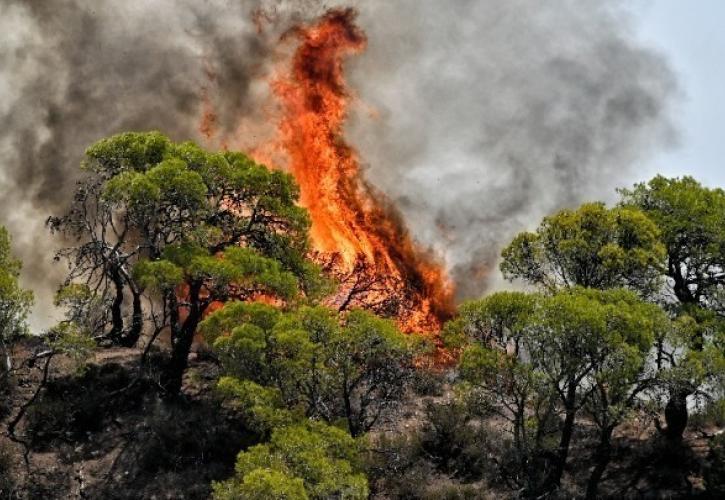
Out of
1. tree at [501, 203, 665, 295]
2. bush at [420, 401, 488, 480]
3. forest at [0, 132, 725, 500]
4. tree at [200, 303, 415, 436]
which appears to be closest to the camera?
forest at [0, 132, 725, 500]

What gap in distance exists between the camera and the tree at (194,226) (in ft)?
104

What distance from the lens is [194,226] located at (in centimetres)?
3391

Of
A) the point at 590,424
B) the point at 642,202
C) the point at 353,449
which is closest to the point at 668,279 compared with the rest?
the point at 642,202

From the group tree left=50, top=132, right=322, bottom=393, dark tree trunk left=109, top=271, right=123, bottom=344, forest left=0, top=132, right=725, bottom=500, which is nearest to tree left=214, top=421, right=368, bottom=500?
forest left=0, top=132, right=725, bottom=500

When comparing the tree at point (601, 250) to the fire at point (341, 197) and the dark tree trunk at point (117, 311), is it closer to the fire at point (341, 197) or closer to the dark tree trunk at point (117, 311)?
the fire at point (341, 197)

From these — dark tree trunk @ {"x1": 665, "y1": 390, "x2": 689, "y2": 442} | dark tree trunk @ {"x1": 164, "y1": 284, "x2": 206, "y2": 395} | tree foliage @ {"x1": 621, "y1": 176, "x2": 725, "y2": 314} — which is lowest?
dark tree trunk @ {"x1": 665, "y1": 390, "x2": 689, "y2": 442}

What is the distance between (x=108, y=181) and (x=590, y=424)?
2424cm

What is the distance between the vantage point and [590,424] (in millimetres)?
36375

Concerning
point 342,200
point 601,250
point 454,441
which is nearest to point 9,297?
point 454,441

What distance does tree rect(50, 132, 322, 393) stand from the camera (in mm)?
31562

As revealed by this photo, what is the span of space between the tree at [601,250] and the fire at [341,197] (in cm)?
1600

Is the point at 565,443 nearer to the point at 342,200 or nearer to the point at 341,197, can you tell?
the point at 342,200

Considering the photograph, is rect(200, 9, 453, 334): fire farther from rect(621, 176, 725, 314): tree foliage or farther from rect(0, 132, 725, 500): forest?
rect(621, 176, 725, 314): tree foliage

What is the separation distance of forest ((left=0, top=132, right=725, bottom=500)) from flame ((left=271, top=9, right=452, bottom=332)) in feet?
33.1
